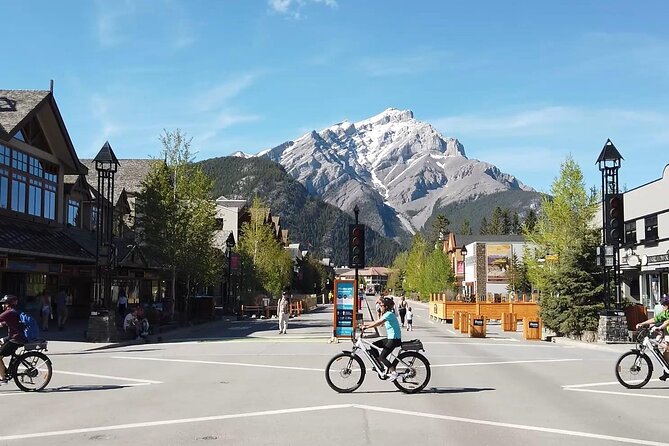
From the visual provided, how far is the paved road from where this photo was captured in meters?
9.21

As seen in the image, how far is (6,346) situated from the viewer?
13.1 m

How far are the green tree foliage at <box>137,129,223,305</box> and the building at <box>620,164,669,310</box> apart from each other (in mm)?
22833

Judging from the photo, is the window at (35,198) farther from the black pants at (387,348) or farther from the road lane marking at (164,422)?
the road lane marking at (164,422)

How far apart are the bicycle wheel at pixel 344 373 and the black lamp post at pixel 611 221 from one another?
16057 millimetres

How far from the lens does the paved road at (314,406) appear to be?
30.2 feet

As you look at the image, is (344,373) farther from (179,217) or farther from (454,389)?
(179,217)

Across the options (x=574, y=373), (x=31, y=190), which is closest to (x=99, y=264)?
(x=31, y=190)

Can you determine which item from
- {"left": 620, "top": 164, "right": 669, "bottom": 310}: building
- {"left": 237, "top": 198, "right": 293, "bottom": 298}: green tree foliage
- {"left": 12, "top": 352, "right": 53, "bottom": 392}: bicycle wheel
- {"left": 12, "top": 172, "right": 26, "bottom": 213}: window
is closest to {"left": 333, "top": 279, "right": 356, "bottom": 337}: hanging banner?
{"left": 12, "top": 172, "right": 26, "bottom": 213}: window

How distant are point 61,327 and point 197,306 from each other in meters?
12.4

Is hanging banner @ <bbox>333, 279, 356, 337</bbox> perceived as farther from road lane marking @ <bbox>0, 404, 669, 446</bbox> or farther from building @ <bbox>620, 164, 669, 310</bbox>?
building @ <bbox>620, 164, 669, 310</bbox>

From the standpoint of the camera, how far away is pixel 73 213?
40500mm

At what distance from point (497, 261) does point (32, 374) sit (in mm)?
90014

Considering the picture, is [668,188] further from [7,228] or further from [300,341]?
[7,228]

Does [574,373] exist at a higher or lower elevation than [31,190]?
lower
